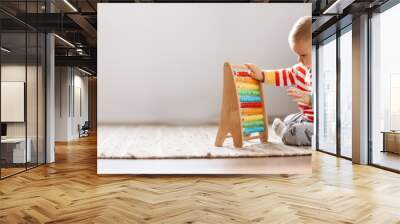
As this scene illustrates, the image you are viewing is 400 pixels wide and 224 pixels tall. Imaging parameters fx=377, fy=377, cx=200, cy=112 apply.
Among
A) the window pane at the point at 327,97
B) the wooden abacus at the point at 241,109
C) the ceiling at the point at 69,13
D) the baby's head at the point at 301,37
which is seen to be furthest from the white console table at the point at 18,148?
the window pane at the point at 327,97

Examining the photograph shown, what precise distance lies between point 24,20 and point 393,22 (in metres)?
5.74

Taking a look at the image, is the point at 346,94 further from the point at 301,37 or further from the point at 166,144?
the point at 166,144

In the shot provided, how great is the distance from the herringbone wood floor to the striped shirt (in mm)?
979

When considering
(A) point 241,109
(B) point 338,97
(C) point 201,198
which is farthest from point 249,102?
(B) point 338,97

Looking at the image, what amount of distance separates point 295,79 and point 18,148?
14.1 ft

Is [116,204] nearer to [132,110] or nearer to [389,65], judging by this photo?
[132,110]

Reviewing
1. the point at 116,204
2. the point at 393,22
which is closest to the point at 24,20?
the point at 116,204

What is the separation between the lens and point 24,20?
19.0ft

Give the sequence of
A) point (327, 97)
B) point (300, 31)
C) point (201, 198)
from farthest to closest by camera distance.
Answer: point (327, 97) < point (300, 31) < point (201, 198)

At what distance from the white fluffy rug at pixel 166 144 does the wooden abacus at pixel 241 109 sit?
0.40ft

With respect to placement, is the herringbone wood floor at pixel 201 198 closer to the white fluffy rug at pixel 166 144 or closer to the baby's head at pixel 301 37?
the white fluffy rug at pixel 166 144

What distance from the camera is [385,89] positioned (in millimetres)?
6133

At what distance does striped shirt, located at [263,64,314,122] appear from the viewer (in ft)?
17.5

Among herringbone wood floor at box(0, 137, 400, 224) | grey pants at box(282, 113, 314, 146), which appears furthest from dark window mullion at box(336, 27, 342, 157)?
grey pants at box(282, 113, 314, 146)
